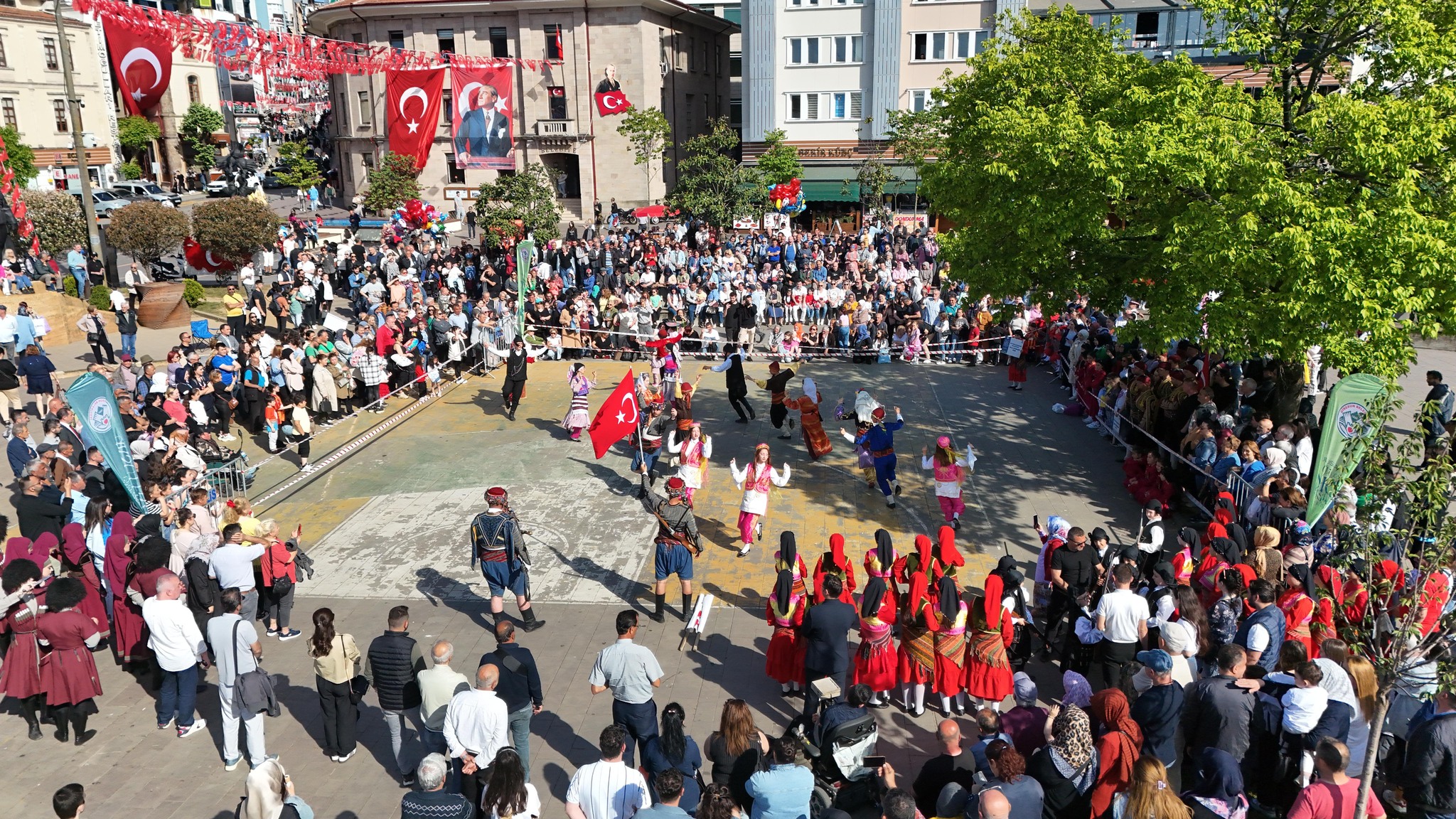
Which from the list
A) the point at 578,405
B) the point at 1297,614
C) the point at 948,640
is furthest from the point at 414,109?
the point at 1297,614

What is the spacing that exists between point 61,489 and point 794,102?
127 ft

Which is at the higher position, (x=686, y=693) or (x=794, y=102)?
(x=794, y=102)

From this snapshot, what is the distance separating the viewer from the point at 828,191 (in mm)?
45125

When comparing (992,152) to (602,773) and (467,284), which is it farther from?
(467,284)

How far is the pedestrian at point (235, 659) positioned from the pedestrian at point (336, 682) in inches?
19.1

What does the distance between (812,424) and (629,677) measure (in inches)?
354

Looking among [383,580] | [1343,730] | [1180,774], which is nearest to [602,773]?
[1180,774]

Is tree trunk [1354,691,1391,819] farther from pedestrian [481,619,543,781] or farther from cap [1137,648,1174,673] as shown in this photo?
pedestrian [481,619,543,781]

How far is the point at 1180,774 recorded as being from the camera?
307 inches

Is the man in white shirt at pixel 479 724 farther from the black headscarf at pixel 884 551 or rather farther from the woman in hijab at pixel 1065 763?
the black headscarf at pixel 884 551

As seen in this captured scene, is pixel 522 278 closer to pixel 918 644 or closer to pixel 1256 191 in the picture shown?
pixel 1256 191

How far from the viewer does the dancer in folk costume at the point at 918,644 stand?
9219 mm

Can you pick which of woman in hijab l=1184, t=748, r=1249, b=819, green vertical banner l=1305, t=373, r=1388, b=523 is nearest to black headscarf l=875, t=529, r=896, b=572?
woman in hijab l=1184, t=748, r=1249, b=819

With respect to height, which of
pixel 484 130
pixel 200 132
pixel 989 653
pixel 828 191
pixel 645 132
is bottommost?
pixel 989 653
